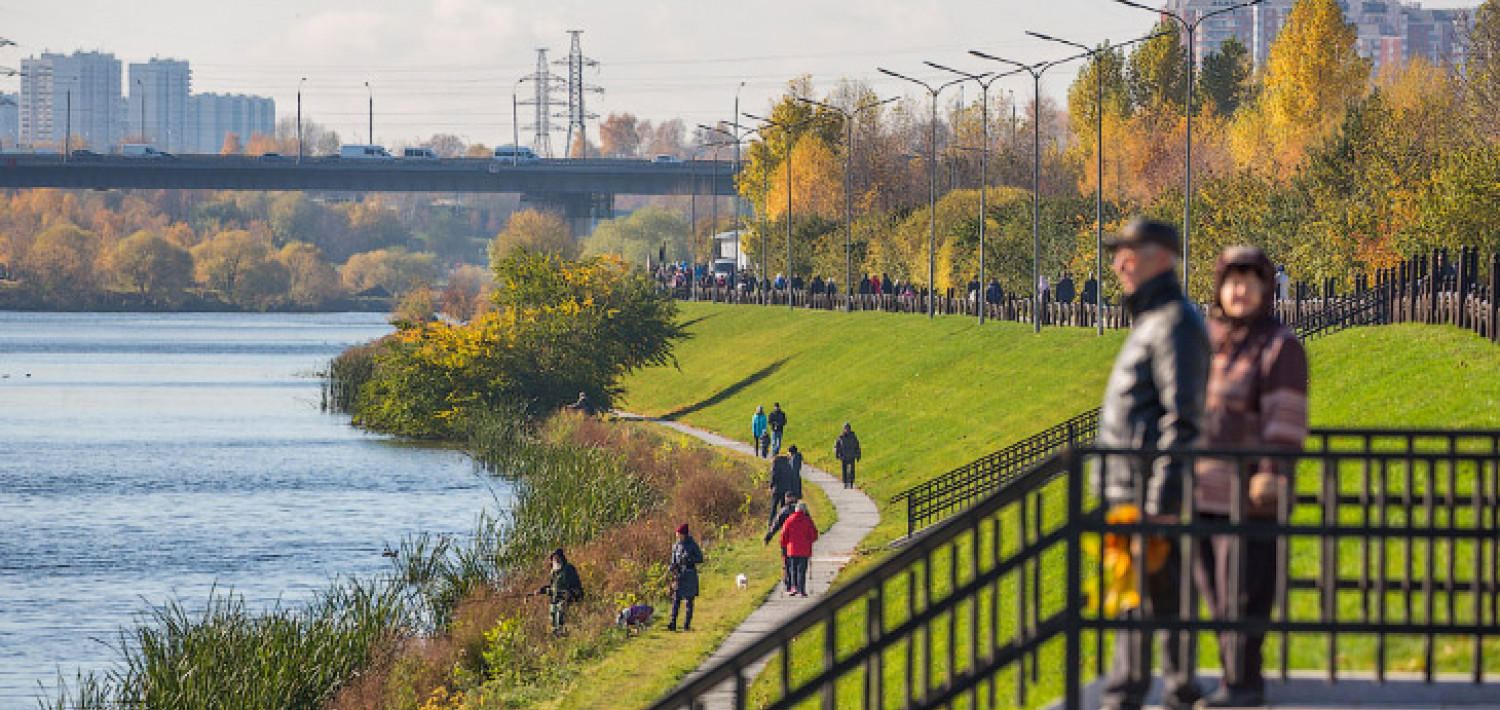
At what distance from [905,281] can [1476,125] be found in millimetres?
26094

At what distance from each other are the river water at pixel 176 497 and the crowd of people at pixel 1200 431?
940 inches

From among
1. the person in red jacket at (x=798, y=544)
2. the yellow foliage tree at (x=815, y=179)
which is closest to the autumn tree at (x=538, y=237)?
the yellow foliage tree at (x=815, y=179)

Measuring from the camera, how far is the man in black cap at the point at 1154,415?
10.8 m

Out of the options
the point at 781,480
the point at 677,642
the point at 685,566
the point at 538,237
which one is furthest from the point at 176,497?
the point at 538,237

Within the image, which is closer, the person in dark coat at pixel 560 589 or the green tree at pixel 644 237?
the person in dark coat at pixel 560 589

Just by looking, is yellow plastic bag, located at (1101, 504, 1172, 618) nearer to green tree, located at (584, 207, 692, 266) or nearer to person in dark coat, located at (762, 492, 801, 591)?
person in dark coat, located at (762, 492, 801, 591)

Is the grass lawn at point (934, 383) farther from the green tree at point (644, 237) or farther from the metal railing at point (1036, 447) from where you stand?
the green tree at point (644, 237)

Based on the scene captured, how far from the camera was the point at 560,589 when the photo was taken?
3084 centimetres

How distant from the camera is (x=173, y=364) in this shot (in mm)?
116188

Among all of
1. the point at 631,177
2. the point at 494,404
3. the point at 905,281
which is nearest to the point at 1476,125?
the point at 905,281

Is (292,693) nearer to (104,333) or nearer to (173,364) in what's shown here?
(173,364)

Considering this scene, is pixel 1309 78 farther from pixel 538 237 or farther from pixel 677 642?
pixel 538 237

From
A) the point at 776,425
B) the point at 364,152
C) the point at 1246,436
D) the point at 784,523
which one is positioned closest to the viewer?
the point at 1246,436

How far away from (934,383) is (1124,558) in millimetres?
51197
